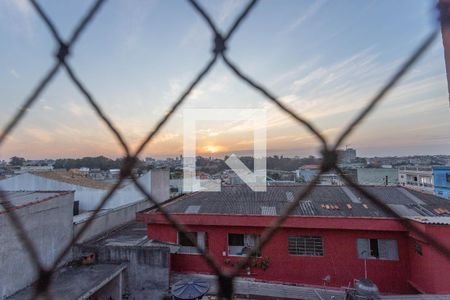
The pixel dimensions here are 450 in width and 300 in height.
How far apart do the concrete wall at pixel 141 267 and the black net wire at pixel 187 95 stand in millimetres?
5511

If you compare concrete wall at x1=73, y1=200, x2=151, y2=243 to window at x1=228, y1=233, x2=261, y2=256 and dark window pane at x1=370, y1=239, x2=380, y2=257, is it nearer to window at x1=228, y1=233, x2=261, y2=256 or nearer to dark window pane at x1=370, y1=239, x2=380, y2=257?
window at x1=228, y1=233, x2=261, y2=256

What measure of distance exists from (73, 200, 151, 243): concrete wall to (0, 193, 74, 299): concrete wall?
0.48 metres

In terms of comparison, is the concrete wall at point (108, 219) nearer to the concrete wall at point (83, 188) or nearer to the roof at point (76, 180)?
the concrete wall at point (83, 188)

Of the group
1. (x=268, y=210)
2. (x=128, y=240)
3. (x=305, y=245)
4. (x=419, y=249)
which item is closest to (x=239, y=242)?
(x=268, y=210)

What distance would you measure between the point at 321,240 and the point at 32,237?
17.7 ft

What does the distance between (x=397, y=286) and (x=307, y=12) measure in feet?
21.8

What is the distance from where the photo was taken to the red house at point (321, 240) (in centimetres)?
569

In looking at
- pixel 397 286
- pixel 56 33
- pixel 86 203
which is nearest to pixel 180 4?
pixel 56 33

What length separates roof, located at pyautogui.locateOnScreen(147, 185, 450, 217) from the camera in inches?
246

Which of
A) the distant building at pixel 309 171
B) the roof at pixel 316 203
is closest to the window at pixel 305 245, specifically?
the roof at pixel 316 203

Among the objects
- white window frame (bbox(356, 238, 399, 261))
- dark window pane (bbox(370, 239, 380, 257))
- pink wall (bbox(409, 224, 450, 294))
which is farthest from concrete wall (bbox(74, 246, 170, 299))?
pink wall (bbox(409, 224, 450, 294))

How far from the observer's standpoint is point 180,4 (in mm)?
611

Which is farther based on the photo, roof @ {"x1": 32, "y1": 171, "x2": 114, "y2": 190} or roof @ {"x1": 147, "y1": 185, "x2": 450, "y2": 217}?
roof @ {"x1": 32, "y1": 171, "x2": 114, "y2": 190}

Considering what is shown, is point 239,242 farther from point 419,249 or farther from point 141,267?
point 419,249
